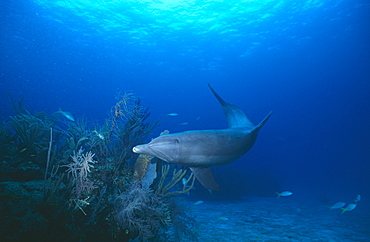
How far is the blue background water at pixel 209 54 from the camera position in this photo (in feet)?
80.8

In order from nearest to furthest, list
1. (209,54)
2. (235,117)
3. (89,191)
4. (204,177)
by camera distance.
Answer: (89,191)
(204,177)
(235,117)
(209,54)

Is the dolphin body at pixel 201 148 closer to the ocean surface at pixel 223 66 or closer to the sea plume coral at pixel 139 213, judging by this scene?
the sea plume coral at pixel 139 213

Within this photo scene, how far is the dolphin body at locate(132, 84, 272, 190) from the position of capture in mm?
3240

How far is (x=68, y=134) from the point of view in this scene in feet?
19.1

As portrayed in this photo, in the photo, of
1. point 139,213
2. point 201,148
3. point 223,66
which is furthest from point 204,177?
point 223,66

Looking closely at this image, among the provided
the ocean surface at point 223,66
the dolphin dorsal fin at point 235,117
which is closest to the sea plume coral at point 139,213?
the ocean surface at point 223,66

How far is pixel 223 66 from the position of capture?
46.7 meters

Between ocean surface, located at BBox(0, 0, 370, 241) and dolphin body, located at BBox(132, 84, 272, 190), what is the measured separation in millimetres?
1850

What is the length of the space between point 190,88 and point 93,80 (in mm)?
39223

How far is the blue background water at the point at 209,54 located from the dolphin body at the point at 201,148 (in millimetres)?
1839

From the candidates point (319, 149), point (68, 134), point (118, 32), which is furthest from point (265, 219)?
point (319, 149)

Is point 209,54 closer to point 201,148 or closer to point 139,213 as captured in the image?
point 201,148

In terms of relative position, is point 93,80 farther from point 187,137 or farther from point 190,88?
point 187,137

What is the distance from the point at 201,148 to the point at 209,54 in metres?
40.1
